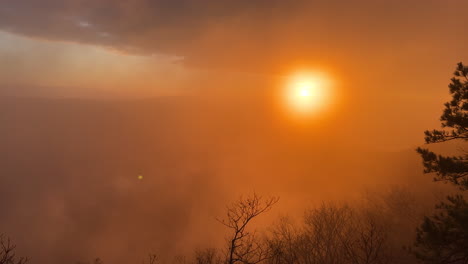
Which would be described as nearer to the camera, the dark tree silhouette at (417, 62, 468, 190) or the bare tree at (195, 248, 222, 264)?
the dark tree silhouette at (417, 62, 468, 190)

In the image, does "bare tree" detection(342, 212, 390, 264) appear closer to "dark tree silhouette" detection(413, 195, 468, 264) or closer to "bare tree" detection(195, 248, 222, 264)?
"dark tree silhouette" detection(413, 195, 468, 264)

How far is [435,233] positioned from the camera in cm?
1135

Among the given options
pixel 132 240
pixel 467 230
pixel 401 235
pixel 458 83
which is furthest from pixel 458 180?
pixel 132 240

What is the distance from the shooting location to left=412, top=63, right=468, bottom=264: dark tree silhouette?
11.1 m

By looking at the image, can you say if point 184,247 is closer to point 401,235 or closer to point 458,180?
point 401,235

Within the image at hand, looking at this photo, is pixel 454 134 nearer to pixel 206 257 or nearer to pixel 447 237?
pixel 447 237

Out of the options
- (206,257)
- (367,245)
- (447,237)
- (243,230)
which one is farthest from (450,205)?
(206,257)

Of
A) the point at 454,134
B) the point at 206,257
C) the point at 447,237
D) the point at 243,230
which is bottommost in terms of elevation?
the point at 447,237

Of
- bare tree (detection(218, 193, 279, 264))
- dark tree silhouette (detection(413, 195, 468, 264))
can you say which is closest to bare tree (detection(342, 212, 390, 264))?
dark tree silhouette (detection(413, 195, 468, 264))

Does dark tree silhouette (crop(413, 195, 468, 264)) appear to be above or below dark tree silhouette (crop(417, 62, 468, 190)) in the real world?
below

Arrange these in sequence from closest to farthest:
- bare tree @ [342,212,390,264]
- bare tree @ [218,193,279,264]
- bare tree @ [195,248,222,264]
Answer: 1. bare tree @ [218,193,279,264]
2. bare tree @ [342,212,390,264]
3. bare tree @ [195,248,222,264]

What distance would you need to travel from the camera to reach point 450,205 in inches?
479

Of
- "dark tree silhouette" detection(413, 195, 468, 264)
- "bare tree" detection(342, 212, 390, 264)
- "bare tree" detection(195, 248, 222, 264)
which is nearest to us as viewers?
"dark tree silhouette" detection(413, 195, 468, 264)

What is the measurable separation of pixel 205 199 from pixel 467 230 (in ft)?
551
